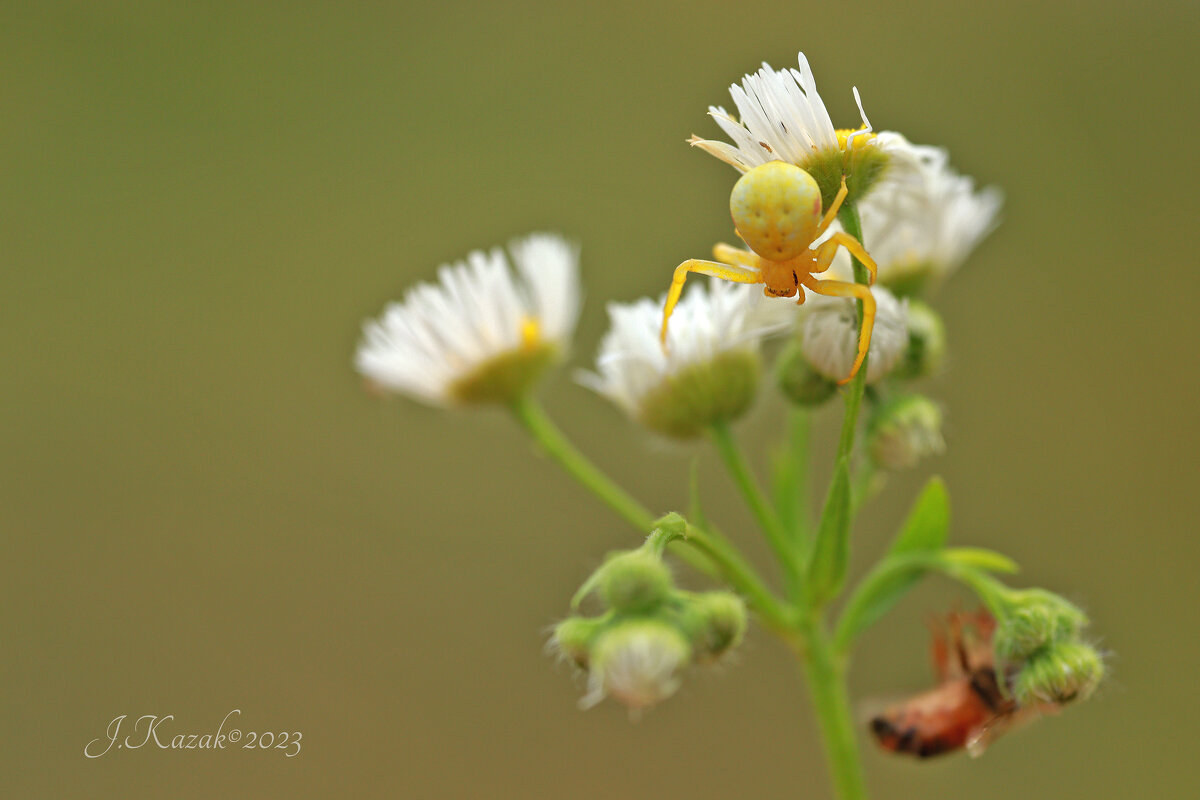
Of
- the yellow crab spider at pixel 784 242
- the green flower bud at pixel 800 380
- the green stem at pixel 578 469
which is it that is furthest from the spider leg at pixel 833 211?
the green stem at pixel 578 469

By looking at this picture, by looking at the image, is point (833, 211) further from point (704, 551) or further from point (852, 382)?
point (704, 551)

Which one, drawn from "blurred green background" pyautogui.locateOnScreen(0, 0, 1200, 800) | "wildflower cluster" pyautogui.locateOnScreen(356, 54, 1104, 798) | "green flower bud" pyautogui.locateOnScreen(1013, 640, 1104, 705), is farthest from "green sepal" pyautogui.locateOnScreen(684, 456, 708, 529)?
"blurred green background" pyautogui.locateOnScreen(0, 0, 1200, 800)

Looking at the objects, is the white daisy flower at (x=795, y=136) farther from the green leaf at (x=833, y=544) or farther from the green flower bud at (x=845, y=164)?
the green leaf at (x=833, y=544)

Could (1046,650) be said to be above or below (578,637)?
below

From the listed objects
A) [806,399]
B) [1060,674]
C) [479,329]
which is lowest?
[1060,674]

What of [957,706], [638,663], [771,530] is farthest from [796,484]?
[638,663]
